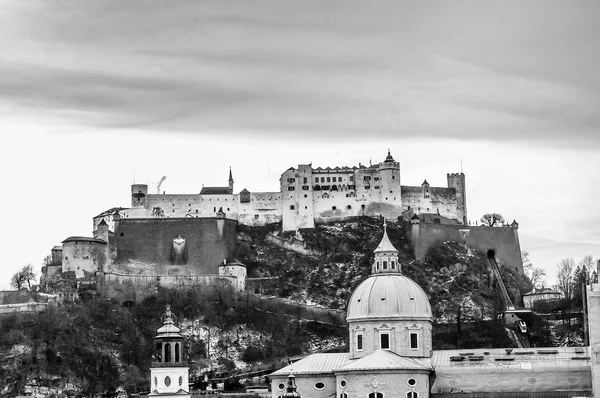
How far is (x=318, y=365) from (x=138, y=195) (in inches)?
2459

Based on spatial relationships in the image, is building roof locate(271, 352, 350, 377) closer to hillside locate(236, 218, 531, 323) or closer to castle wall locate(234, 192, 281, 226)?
hillside locate(236, 218, 531, 323)

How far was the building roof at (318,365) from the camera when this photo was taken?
99.7 m

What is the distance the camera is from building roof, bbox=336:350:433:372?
95938 millimetres

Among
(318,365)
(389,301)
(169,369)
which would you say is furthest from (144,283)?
(169,369)

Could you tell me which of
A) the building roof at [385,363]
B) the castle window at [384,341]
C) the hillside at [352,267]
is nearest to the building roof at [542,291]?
the hillside at [352,267]

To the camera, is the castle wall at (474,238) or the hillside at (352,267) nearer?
the hillside at (352,267)

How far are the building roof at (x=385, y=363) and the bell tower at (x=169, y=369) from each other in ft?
43.5

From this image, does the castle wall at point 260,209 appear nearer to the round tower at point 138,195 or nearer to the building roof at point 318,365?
the round tower at point 138,195

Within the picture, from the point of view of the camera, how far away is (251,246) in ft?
514

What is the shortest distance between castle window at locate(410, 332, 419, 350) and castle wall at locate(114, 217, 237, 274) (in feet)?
173

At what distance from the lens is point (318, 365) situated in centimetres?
10056

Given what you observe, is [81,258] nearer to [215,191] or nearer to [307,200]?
[215,191]

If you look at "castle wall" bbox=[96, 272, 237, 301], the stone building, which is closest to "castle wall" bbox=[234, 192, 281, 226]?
"castle wall" bbox=[96, 272, 237, 301]

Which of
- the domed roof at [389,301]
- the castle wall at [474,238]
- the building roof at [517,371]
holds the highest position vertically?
the castle wall at [474,238]
